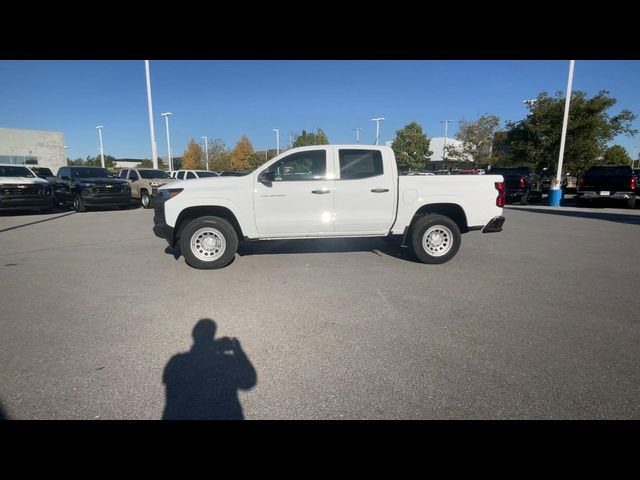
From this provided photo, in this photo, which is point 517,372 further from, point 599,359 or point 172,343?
point 172,343

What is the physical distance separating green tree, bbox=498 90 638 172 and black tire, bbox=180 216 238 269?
77.1ft

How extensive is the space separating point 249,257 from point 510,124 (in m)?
24.9

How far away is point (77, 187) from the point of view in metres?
14.0

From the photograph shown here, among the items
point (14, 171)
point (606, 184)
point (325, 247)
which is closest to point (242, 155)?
point (14, 171)

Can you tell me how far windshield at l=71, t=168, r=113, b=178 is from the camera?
575 inches

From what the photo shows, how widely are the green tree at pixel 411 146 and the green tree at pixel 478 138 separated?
6.00 metres

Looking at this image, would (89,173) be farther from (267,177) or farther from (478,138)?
(478,138)

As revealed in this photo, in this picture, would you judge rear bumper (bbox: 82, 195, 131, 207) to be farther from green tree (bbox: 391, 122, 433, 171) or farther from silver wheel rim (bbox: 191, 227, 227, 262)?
green tree (bbox: 391, 122, 433, 171)

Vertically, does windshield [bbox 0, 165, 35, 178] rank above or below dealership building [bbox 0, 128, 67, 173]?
below

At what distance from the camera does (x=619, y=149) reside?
206 ft

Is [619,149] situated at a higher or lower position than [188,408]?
higher

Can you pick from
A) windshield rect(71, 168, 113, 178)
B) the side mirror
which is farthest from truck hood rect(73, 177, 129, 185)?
the side mirror
